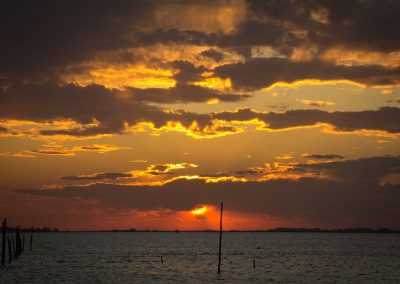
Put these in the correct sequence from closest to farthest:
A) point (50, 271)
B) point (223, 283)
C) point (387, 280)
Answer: point (223, 283), point (387, 280), point (50, 271)

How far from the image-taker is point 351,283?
233ft

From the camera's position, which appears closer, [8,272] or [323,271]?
[8,272]

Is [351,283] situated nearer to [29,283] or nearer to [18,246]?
[29,283]

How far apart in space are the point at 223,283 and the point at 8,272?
110 ft

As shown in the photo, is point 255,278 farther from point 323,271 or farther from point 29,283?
point 29,283

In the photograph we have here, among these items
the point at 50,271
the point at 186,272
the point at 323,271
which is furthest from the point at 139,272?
the point at 323,271

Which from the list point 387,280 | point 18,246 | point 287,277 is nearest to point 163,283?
point 287,277

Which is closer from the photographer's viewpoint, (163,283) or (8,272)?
(163,283)

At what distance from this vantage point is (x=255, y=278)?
75250mm

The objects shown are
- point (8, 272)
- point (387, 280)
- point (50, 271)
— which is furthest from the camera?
point (50, 271)

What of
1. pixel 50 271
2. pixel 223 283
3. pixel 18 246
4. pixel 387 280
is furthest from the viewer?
pixel 18 246

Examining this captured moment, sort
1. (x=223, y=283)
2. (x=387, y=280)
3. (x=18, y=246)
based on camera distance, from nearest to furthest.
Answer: (x=223, y=283), (x=387, y=280), (x=18, y=246)

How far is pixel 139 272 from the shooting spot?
84750 millimetres

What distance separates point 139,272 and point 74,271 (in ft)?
34.8
